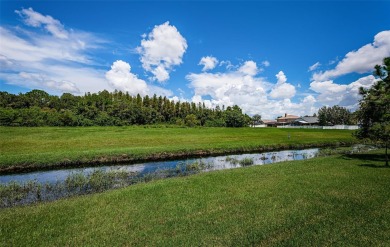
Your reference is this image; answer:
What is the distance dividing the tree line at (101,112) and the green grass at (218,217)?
3238 inches

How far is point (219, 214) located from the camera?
31.2 ft

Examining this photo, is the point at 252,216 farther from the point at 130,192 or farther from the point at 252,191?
the point at 130,192

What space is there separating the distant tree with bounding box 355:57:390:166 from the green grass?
834 cm

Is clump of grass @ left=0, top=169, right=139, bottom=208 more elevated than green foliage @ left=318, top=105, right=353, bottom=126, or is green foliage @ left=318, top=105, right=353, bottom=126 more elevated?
green foliage @ left=318, top=105, right=353, bottom=126

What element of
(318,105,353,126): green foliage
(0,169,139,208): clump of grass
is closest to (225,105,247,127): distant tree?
(318,105,353,126): green foliage

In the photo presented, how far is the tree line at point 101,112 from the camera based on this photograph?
8013cm

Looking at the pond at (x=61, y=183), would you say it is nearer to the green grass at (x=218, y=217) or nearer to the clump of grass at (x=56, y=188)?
the clump of grass at (x=56, y=188)

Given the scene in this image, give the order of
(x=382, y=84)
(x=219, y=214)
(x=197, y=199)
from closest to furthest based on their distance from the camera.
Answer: (x=219, y=214) < (x=197, y=199) < (x=382, y=84)

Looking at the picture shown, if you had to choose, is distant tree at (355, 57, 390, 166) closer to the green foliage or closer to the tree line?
the tree line

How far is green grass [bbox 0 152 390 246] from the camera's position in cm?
751

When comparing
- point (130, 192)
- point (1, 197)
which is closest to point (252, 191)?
point (130, 192)

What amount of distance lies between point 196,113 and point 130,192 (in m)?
116

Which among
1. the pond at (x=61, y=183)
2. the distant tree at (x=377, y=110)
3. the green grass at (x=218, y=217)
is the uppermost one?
the distant tree at (x=377, y=110)

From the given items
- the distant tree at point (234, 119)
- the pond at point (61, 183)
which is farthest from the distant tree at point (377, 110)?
the distant tree at point (234, 119)
